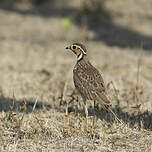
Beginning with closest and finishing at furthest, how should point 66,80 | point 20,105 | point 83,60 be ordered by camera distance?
point 83,60, point 20,105, point 66,80

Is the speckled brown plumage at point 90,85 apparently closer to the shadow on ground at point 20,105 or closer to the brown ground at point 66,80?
the brown ground at point 66,80

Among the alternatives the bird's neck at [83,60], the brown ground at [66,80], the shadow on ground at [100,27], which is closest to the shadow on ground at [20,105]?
the brown ground at [66,80]

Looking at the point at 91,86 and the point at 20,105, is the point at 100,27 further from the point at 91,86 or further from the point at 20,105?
the point at 91,86

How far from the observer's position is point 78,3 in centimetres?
1842

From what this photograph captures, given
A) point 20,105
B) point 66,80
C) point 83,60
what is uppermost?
point 83,60

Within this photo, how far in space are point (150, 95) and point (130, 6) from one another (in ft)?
30.3

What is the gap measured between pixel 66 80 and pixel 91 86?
2752mm

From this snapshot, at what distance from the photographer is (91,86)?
6.39m

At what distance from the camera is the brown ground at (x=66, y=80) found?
19.6ft

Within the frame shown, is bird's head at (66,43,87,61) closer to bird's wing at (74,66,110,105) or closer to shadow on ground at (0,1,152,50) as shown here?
bird's wing at (74,66,110,105)

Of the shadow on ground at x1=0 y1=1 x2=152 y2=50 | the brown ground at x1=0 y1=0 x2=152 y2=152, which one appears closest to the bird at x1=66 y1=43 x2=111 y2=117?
the brown ground at x1=0 y1=0 x2=152 y2=152

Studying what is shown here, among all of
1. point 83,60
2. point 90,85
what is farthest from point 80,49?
point 90,85

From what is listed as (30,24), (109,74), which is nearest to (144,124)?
(109,74)

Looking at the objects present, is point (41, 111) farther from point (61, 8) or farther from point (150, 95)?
point (61, 8)
